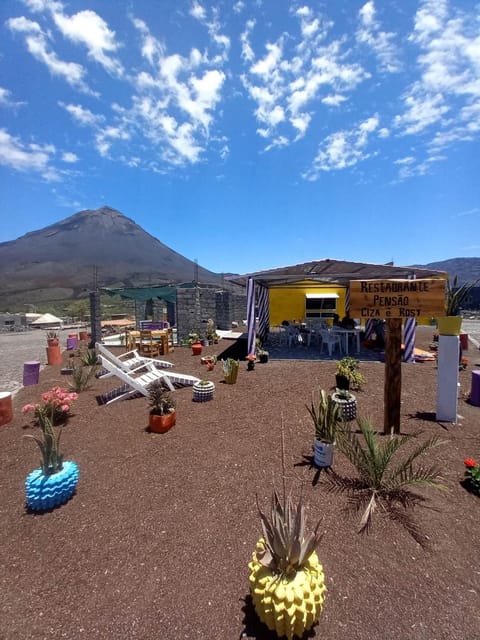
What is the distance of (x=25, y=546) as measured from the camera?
2.44m

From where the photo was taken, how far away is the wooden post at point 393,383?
409 centimetres

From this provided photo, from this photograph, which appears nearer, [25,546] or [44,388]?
[25,546]

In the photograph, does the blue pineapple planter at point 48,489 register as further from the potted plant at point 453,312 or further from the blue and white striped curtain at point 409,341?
the blue and white striped curtain at point 409,341

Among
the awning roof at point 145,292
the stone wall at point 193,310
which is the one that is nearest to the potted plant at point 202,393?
the stone wall at point 193,310

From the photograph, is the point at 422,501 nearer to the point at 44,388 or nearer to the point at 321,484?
the point at 321,484

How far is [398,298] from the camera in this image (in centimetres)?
413

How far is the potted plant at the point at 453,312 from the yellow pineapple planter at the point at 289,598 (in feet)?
12.8

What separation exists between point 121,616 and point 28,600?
684 millimetres

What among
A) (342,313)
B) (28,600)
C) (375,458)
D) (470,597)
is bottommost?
(28,600)

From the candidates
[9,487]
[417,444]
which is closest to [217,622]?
[9,487]

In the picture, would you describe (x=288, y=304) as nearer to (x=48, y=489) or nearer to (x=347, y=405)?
(x=347, y=405)

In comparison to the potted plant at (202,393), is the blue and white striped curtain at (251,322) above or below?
above

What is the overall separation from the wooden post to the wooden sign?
0.23 meters

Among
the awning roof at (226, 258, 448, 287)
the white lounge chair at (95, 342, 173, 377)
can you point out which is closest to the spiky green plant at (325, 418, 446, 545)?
the white lounge chair at (95, 342, 173, 377)
